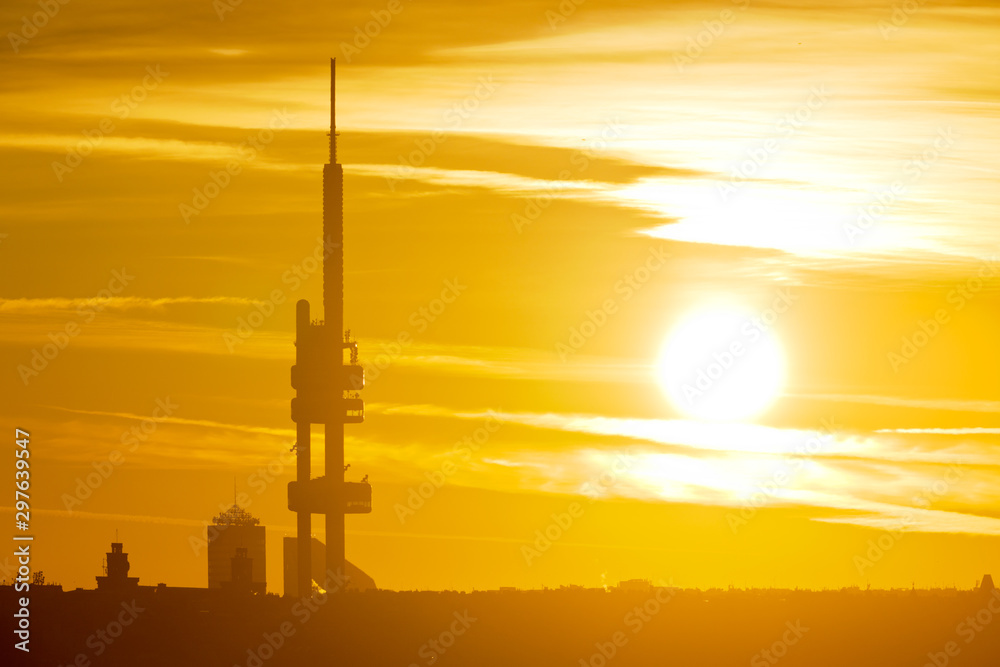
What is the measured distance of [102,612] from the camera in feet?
611

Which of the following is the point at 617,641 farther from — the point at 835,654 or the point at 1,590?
the point at 1,590

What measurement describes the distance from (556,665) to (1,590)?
55577mm

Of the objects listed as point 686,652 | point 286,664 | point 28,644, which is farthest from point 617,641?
point 28,644

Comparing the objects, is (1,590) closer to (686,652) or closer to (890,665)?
(686,652)

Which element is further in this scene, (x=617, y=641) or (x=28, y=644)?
(x=617, y=641)

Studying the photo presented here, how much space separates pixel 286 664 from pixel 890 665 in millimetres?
65409

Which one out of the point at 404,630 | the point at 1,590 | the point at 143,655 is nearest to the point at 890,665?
the point at 404,630

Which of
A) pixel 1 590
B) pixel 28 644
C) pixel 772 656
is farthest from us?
pixel 772 656

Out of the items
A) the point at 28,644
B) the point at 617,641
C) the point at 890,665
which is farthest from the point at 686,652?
the point at 28,644

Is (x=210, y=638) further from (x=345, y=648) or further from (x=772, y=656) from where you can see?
(x=772, y=656)

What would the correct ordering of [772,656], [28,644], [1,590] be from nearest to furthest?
[28,644], [1,590], [772,656]

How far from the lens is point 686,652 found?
195875 mm

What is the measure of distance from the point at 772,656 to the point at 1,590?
79.4 meters

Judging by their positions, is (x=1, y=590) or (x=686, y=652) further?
(x=686, y=652)
